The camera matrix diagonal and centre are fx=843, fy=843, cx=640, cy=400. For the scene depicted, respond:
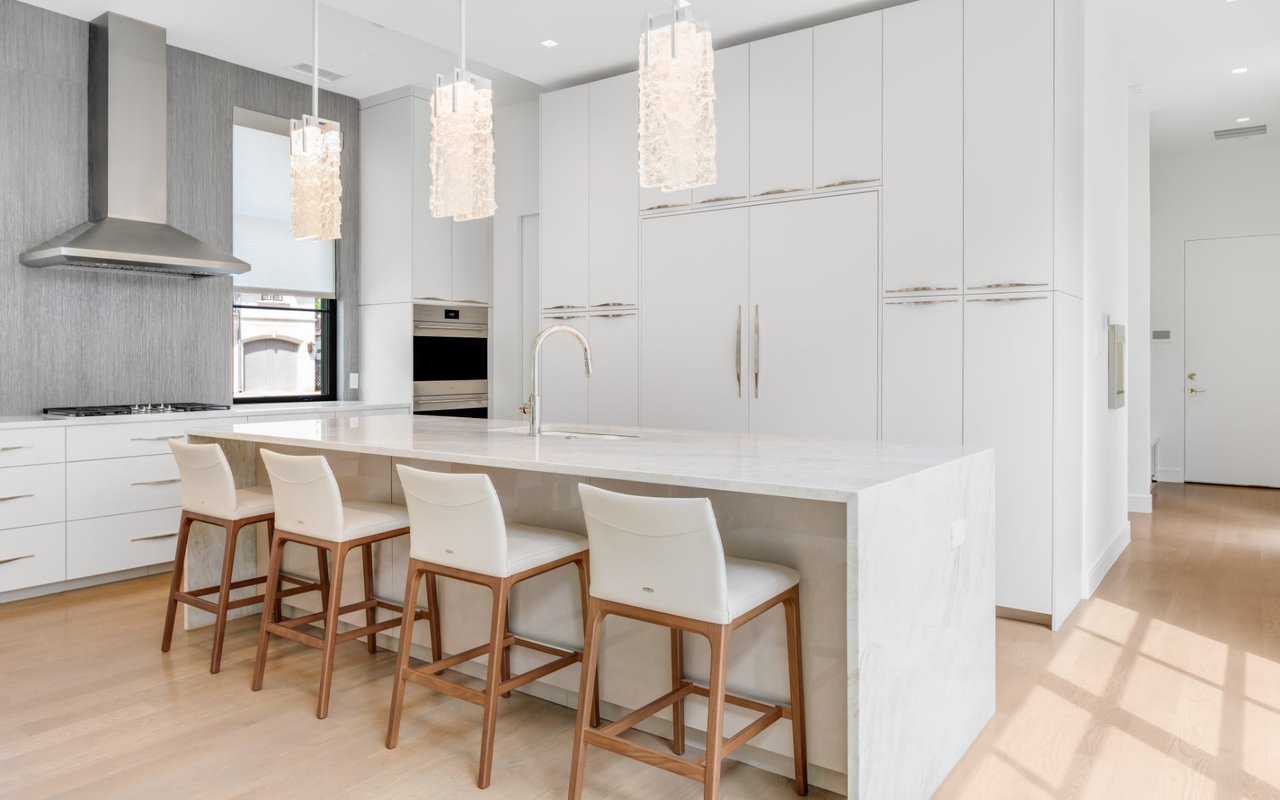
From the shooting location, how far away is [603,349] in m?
4.95

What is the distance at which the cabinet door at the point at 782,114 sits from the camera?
4.16 m

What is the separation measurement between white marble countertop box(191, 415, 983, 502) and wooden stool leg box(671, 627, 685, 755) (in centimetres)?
51

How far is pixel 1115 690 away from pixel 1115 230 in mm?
2812

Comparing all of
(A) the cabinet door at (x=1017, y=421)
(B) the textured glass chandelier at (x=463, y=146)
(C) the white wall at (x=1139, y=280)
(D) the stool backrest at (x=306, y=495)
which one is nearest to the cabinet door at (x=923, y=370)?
(A) the cabinet door at (x=1017, y=421)

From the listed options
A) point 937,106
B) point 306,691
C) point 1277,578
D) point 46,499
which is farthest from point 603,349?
point 1277,578

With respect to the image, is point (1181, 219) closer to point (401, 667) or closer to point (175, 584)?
point (401, 667)

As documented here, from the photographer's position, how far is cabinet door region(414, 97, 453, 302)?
5.77 metres

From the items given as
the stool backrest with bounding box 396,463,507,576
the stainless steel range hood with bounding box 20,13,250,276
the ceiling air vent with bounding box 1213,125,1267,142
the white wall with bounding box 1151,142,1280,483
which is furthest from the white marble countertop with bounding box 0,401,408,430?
the white wall with bounding box 1151,142,1280,483

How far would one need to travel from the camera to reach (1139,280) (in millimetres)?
6113

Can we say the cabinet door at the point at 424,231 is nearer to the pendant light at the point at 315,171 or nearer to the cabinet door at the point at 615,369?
the cabinet door at the point at 615,369

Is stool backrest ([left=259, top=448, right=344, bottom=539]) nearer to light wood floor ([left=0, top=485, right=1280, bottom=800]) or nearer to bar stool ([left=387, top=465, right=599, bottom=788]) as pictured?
bar stool ([left=387, top=465, right=599, bottom=788])

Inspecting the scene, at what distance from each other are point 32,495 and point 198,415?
2.70 feet

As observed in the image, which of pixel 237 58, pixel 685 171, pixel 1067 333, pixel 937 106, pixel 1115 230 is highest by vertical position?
pixel 237 58

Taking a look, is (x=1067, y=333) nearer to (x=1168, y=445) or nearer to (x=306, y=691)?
(x=306, y=691)
